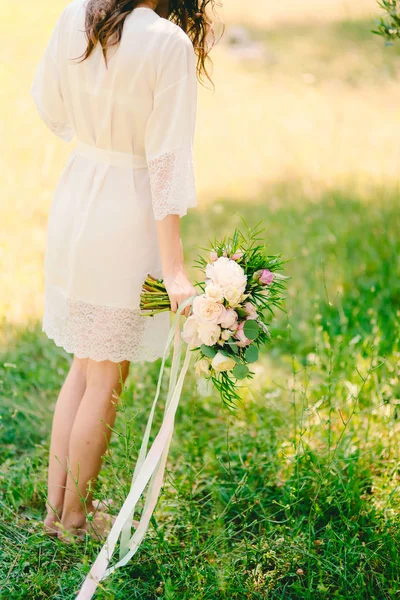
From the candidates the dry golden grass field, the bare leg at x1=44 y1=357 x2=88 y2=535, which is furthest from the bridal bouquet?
the dry golden grass field

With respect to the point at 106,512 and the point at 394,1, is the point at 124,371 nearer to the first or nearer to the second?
the point at 106,512

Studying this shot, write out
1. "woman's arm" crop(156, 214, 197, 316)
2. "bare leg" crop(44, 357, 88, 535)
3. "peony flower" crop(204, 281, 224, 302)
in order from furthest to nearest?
"bare leg" crop(44, 357, 88, 535)
"woman's arm" crop(156, 214, 197, 316)
"peony flower" crop(204, 281, 224, 302)

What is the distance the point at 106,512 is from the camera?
2.62 m

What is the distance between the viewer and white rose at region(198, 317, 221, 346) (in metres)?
2.08

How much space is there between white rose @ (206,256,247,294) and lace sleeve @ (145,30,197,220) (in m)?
0.20

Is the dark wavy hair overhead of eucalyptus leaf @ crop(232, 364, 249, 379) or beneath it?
overhead

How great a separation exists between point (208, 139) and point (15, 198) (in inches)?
83.7

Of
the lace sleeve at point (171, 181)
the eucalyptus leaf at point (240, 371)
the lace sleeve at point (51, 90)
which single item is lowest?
the eucalyptus leaf at point (240, 371)

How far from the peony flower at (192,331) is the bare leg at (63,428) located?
1.71ft

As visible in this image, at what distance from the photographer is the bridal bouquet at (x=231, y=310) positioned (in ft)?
6.79

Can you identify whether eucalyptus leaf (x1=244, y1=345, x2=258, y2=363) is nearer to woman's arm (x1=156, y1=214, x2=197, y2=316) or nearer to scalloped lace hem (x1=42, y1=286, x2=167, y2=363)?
woman's arm (x1=156, y1=214, x2=197, y2=316)

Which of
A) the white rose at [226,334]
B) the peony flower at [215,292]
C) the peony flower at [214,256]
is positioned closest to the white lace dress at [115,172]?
the peony flower at [214,256]

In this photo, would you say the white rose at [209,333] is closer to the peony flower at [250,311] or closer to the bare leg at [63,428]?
the peony flower at [250,311]

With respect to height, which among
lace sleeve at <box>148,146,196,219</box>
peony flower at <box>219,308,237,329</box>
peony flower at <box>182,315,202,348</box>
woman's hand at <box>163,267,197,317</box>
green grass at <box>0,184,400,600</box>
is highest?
lace sleeve at <box>148,146,196,219</box>
